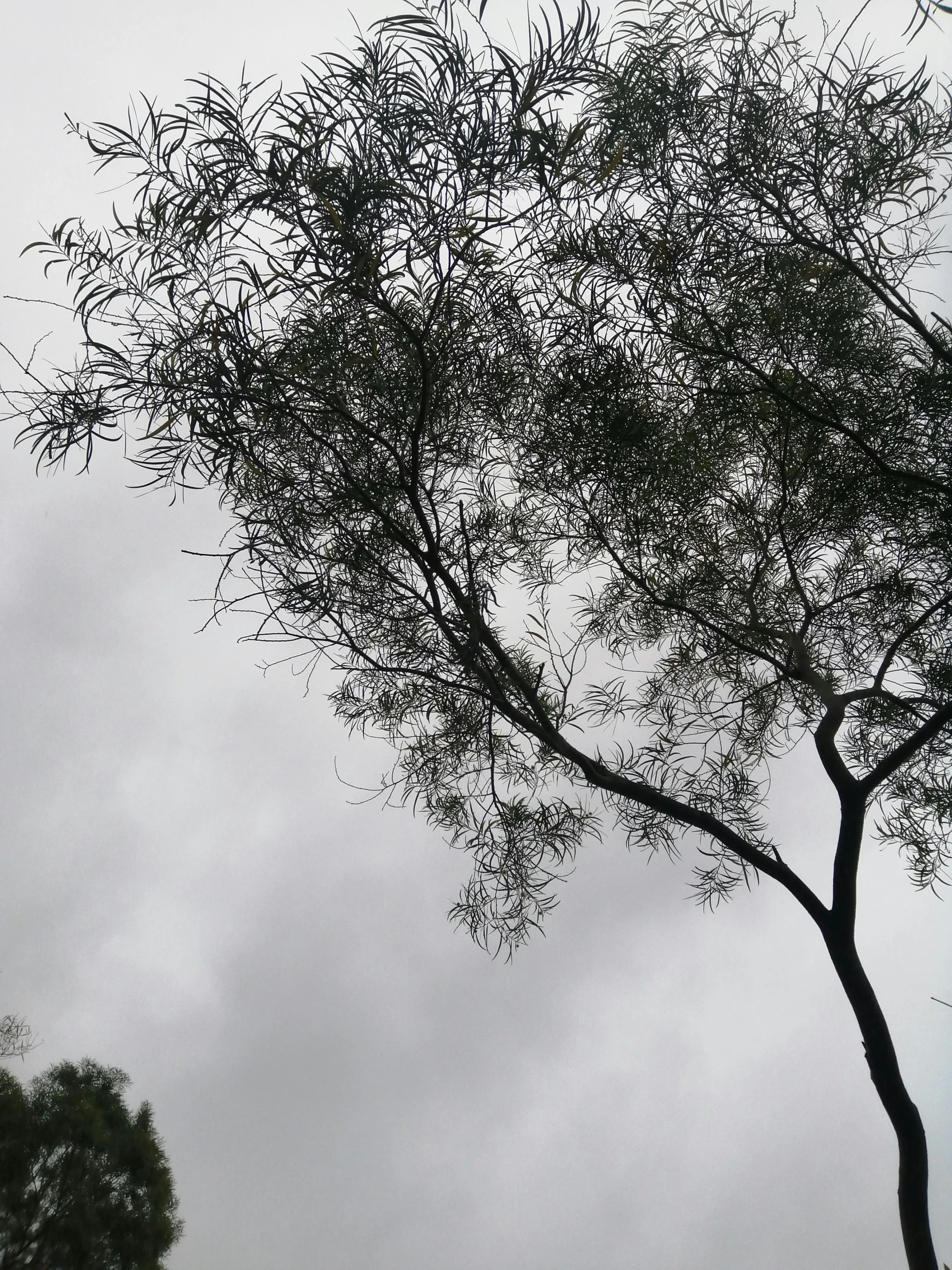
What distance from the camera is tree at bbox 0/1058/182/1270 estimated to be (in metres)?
3.65

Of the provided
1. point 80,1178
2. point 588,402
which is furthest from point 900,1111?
point 80,1178

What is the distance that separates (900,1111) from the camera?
1.79 metres

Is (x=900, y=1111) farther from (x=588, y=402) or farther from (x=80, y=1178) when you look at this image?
(x=80, y=1178)

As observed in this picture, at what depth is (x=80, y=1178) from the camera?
3.78 meters

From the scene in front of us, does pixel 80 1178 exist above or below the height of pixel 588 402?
below

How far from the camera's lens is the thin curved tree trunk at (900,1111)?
1.73 metres

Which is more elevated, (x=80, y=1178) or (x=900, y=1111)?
(x=900, y=1111)

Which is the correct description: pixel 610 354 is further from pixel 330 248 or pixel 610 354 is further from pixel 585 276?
pixel 330 248

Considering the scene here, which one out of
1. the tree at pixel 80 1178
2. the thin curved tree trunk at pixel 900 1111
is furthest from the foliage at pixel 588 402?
the tree at pixel 80 1178

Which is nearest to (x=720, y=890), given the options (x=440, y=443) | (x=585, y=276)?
(x=440, y=443)

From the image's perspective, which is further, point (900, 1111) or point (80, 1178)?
point (80, 1178)

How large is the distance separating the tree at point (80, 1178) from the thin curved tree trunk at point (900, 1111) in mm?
3133

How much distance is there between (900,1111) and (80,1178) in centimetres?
347

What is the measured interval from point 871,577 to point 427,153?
1614mm
